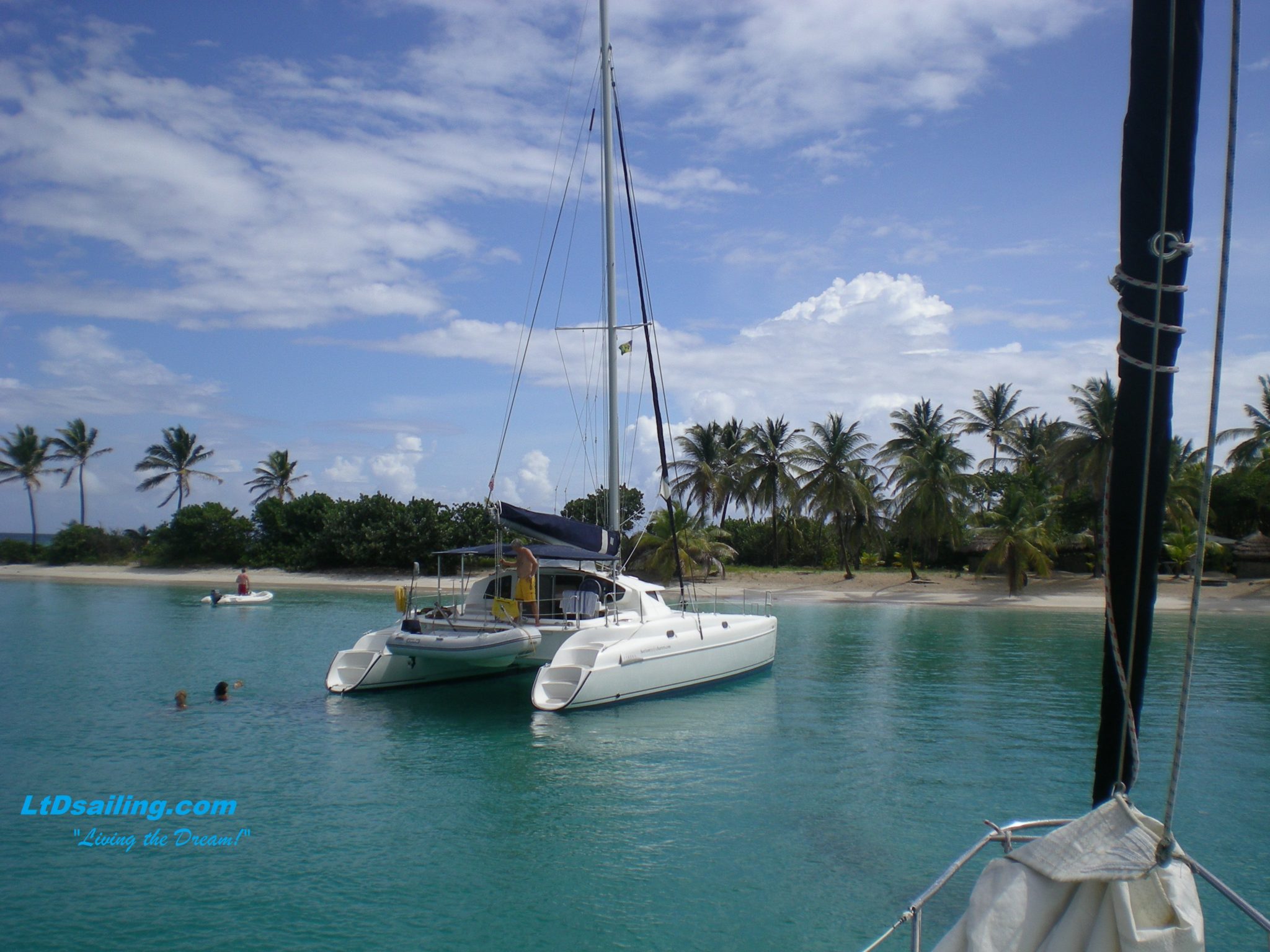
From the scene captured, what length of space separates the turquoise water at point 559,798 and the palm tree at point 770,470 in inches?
1140

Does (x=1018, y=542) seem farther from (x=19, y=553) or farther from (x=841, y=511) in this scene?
(x=19, y=553)

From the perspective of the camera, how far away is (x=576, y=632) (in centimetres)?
1427

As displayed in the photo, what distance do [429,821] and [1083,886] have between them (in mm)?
7246

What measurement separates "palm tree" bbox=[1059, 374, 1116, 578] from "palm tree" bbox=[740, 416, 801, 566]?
42.5 ft

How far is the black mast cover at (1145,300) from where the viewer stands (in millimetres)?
3373

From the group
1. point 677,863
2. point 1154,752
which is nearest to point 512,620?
point 677,863

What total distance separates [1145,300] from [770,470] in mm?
45468

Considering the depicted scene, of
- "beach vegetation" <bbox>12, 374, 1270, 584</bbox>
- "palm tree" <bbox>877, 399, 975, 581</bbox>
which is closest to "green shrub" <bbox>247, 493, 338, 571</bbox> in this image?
"beach vegetation" <bbox>12, 374, 1270, 584</bbox>

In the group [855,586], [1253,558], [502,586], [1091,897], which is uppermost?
[1253,558]

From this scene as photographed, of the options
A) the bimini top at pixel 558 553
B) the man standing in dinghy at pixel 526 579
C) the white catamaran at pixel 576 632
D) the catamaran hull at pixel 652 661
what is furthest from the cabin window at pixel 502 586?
the catamaran hull at pixel 652 661

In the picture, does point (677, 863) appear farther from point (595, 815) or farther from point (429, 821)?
point (429, 821)

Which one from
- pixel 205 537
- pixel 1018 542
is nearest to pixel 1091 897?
pixel 1018 542

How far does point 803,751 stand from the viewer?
40.3ft

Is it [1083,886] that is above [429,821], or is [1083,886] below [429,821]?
above
